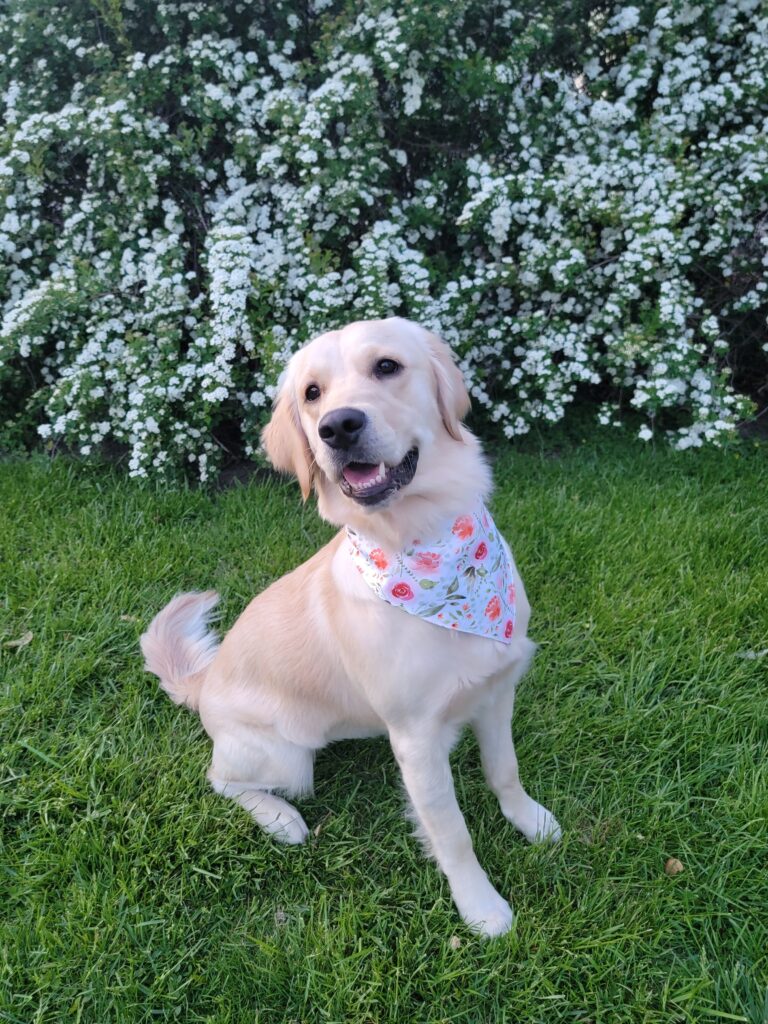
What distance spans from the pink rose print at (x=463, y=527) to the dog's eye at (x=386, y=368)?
45 centimetres

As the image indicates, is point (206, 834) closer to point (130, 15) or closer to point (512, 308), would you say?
point (512, 308)

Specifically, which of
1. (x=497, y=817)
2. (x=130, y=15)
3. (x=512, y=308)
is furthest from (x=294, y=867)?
(x=130, y=15)

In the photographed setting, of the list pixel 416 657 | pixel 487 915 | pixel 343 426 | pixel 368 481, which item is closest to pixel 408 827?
pixel 487 915

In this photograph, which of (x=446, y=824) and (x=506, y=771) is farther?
(x=506, y=771)

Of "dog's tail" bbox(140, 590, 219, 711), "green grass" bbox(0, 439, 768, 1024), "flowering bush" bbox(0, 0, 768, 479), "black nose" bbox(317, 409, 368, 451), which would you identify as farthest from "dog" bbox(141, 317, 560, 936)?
"flowering bush" bbox(0, 0, 768, 479)

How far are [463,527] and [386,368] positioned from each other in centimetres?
49

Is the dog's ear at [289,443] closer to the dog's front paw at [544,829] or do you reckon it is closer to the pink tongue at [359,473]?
the pink tongue at [359,473]

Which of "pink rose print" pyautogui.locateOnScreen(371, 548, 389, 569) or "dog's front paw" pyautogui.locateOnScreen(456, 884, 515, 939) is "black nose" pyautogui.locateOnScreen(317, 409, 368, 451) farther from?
"dog's front paw" pyautogui.locateOnScreen(456, 884, 515, 939)

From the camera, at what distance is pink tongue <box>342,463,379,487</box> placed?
1.78 meters

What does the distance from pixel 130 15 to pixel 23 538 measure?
10.4 ft

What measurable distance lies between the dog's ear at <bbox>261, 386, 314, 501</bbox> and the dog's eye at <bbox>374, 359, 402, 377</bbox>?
0.30 meters

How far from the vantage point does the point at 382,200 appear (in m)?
4.18

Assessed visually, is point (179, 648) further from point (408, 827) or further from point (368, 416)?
point (368, 416)

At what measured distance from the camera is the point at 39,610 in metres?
3.28
